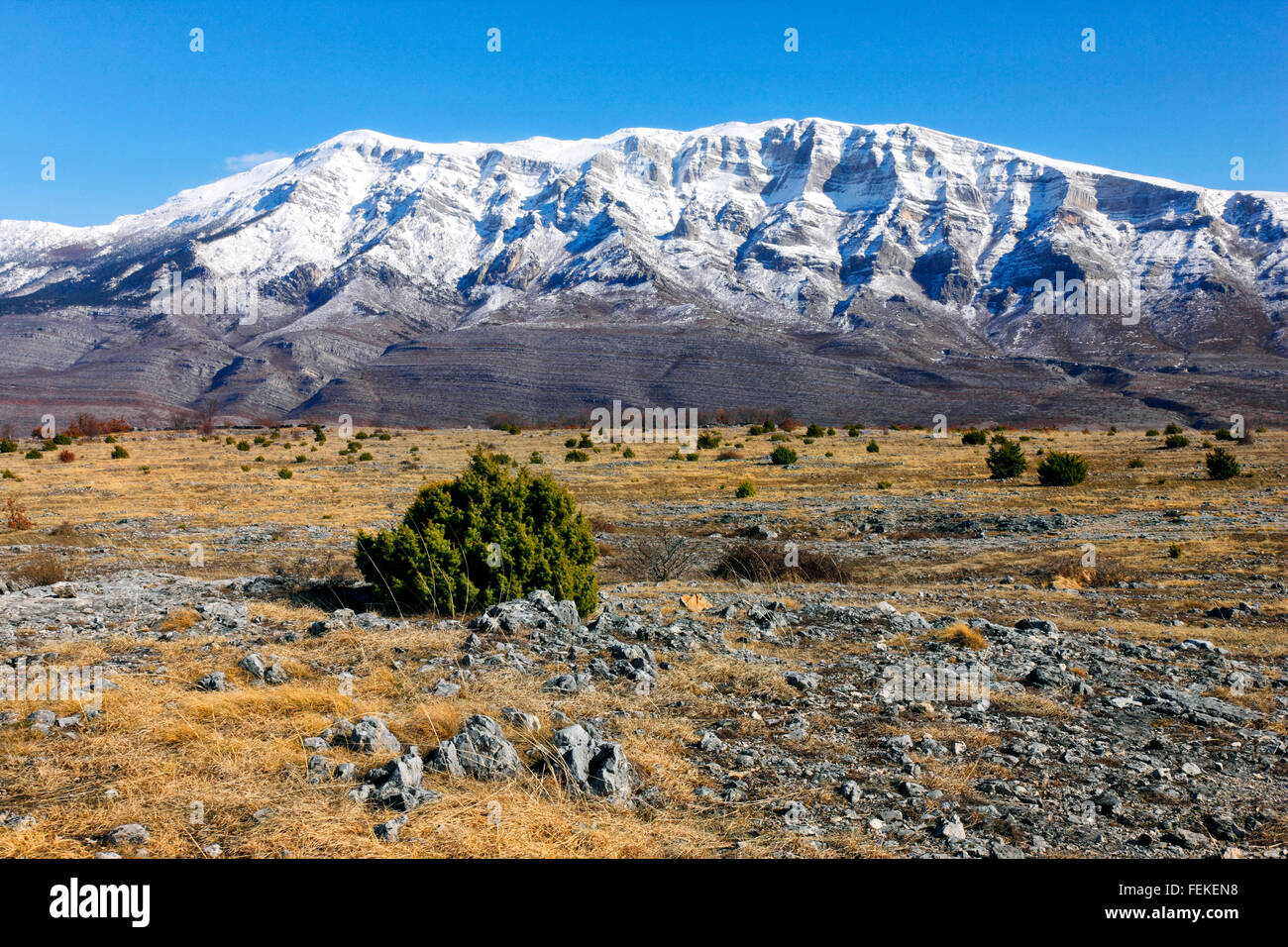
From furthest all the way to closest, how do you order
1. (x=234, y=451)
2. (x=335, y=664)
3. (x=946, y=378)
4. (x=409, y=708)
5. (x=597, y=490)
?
(x=946, y=378) → (x=234, y=451) → (x=597, y=490) → (x=335, y=664) → (x=409, y=708)

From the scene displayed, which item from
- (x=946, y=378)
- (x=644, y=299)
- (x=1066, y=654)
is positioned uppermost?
(x=644, y=299)

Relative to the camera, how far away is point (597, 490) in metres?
24.2

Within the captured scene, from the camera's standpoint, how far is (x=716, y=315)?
13400 centimetres

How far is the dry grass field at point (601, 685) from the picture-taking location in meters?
3.70

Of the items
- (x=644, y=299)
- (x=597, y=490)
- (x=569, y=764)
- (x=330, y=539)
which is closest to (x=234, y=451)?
(x=597, y=490)

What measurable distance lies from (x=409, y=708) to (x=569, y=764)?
1.55 m

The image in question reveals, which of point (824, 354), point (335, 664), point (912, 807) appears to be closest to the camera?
point (912, 807)

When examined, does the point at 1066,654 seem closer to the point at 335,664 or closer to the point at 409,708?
the point at 409,708

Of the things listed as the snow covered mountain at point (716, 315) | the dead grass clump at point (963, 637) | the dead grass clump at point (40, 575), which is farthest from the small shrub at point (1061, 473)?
the snow covered mountain at point (716, 315)

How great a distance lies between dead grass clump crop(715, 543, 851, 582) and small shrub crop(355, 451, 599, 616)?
12.8ft

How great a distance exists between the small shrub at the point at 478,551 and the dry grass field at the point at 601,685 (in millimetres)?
534

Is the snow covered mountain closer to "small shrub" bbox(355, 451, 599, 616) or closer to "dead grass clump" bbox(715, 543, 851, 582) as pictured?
"dead grass clump" bbox(715, 543, 851, 582)

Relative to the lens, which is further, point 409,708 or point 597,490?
point 597,490

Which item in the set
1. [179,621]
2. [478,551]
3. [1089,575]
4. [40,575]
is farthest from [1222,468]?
[40,575]
